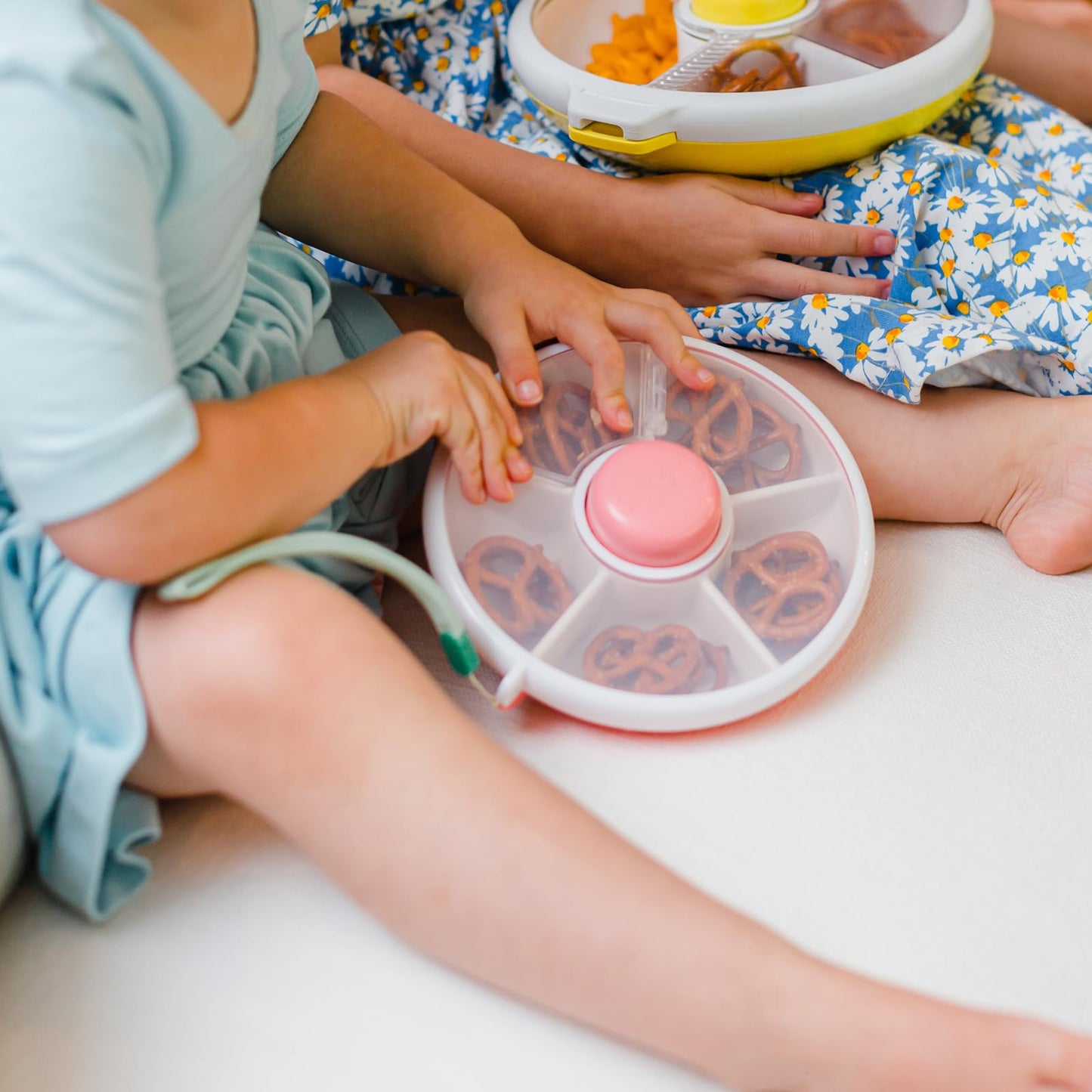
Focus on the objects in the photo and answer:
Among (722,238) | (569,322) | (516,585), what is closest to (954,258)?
(722,238)

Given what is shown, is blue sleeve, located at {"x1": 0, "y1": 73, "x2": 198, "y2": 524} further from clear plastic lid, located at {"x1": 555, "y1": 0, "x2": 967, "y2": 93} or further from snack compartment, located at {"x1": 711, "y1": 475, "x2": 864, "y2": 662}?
clear plastic lid, located at {"x1": 555, "y1": 0, "x2": 967, "y2": 93}

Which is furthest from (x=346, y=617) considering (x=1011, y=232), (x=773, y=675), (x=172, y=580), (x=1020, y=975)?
(x=1011, y=232)

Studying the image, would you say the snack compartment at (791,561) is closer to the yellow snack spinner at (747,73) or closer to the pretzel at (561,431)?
the pretzel at (561,431)

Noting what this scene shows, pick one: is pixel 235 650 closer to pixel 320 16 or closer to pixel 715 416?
pixel 715 416

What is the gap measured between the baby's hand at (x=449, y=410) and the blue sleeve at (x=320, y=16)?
1.05ft

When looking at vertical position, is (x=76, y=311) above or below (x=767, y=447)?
above

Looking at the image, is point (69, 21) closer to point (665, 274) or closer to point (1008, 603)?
point (665, 274)

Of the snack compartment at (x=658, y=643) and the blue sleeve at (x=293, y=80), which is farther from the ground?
the blue sleeve at (x=293, y=80)

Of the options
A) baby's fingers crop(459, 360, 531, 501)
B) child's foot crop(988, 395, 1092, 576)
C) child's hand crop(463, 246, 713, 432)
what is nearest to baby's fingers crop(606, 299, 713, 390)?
child's hand crop(463, 246, 713, 432)

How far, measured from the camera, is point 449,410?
1.92ft

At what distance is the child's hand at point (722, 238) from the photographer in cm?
74

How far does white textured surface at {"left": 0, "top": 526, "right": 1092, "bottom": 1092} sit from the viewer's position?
1.57ft

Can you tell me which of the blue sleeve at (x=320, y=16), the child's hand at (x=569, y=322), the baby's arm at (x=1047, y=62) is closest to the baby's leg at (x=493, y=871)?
the child's hand at (x=569, y=322)

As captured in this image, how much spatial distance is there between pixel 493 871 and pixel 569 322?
0.33m
